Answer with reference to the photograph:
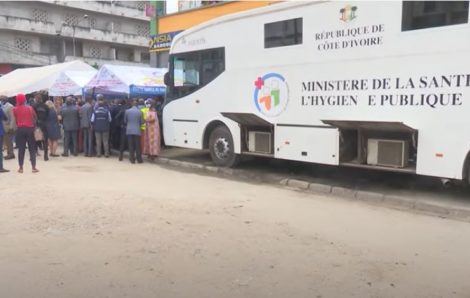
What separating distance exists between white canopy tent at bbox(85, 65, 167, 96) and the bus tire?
4.40m

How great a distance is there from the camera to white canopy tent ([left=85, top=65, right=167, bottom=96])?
48.9 feet

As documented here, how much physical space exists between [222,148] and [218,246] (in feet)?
19.3

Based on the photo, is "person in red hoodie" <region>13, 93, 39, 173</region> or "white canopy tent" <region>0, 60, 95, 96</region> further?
"white canopy tent" <region>0, 60, 95, 96</region>

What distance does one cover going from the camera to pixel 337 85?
8.74 m

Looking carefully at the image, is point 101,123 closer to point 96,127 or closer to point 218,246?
point 96,127

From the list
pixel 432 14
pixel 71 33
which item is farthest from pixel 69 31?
pixel 432 14

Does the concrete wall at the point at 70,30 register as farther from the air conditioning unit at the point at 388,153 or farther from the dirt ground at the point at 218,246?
the air conditioning unit at the point at 388,153

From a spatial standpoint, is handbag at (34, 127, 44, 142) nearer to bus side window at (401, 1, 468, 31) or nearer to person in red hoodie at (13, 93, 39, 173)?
person in red hoodie at (13, 93, 39, 173)

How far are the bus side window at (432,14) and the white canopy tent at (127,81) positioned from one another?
906cm

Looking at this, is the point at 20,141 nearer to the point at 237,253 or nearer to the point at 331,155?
the point at 331,155

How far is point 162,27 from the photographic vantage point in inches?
904

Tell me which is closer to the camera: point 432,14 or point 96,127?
point 432,14

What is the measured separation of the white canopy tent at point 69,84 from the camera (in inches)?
715

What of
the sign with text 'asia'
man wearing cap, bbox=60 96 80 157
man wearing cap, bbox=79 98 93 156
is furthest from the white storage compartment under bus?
the sign with text 'asia'
